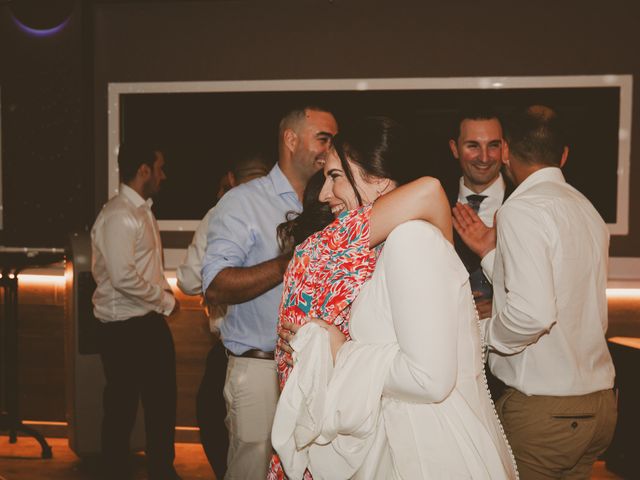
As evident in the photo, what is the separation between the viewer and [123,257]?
3553mm

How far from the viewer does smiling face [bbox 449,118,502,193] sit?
9.82 feet

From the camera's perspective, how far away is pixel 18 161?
15.6ft

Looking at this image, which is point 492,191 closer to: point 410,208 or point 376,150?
point 376,150

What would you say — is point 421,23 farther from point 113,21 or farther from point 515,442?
point 515,442

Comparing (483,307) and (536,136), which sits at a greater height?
(536,136)

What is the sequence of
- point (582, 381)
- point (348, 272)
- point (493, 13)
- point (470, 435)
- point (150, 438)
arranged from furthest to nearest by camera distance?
point (493, 13) < point (150, 438) < point (582, 381) < point (348, 272) < point (470, 435)

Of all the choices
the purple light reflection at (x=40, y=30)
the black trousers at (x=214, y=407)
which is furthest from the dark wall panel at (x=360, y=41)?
the black trousers at (x=214, y=407)

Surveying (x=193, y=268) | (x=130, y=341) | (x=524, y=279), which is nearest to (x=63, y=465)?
(x=130, y=341)

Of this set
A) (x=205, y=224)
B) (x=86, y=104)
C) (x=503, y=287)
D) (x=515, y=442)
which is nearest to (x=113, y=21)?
(x=86, y=104)

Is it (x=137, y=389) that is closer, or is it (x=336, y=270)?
(x=336, y=270)

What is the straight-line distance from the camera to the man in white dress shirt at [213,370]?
3.34 m

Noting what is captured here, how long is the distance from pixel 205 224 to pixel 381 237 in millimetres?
2313

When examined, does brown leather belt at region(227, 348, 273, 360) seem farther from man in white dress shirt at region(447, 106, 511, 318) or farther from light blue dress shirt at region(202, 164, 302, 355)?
man in white dress shirt at region(447, 106, 511, 318)

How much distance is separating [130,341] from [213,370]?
569 millimetres
